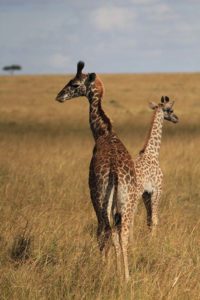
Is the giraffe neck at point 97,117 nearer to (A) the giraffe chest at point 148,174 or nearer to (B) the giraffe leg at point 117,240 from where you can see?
(A) the giraffe chest at point 148,174

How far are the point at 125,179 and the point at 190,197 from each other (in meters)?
4.67

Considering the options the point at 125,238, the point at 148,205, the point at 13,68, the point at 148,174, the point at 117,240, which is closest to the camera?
the point at 125,238

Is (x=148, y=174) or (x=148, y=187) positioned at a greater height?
(x=148, y=174)

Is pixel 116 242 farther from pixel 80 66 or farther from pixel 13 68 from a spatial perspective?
pixel 13 68

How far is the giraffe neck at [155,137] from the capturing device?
7.80m

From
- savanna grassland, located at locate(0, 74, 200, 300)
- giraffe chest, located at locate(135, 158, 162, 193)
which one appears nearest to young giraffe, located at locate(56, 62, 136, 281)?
savanna grassland, located at locate(0, 74, 200, 300)

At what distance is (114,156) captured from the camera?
19.0ft

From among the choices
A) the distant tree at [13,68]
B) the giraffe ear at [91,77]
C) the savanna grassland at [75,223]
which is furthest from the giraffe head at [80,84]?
the distant tree at [13,68]

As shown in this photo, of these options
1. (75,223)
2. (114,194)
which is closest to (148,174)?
(75,223)

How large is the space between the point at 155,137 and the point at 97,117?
1.42 metres

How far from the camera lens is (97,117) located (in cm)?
679

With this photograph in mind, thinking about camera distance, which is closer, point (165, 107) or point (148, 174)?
point (148, 174)

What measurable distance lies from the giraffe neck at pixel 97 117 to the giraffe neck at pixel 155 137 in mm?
1097

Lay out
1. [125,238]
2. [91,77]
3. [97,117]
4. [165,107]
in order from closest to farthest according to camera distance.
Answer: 1. [125,238]
2. [97,117]
3. [91,77]
4. [165,107]
